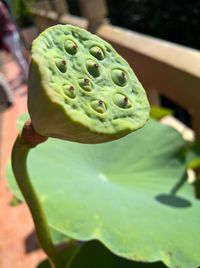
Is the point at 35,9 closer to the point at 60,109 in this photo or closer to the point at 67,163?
the point at 67,163

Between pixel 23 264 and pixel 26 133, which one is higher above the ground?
pixel 26 133

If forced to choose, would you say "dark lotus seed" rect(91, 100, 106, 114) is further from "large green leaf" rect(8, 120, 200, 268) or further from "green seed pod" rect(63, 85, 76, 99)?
"large green leaf" rect(8, 120, 200, 268)

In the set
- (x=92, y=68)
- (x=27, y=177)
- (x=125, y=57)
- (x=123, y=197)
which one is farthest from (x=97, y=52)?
(x=125, y=57)

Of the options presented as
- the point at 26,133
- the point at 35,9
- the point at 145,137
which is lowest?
the point at 35,9

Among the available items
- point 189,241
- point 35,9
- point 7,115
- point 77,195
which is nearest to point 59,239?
point 77,195

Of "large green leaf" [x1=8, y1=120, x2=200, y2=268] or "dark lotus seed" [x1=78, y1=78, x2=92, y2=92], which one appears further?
"large green leaf" [x1=8, y1=120, x2=200, y2=268]

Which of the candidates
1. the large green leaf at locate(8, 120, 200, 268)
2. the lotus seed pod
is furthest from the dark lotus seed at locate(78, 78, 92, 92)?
the large green leaf at locate(8, 120, 200, 268)

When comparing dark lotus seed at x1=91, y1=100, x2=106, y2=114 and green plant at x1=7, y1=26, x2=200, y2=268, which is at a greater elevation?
dark lotus seed at x1=91, y1=100, x2=106, y2=114

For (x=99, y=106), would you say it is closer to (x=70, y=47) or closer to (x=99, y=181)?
(x=70, y=47)
